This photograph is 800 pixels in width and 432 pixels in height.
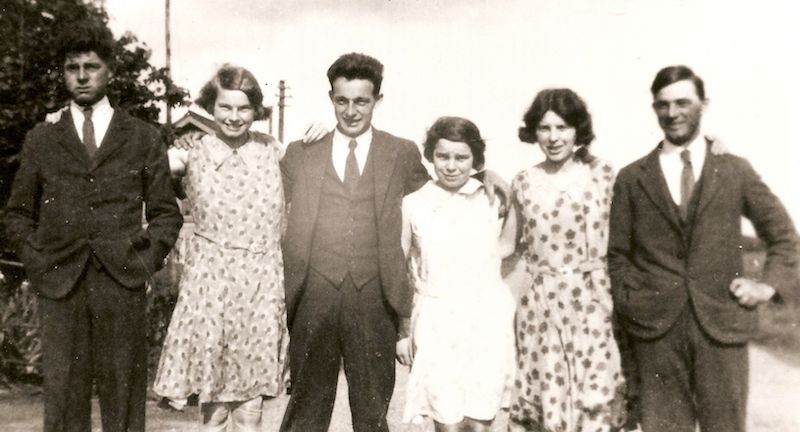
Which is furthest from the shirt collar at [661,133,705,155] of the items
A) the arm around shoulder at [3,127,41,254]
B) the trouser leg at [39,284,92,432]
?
the arm around shoulder at [3,127,41,254]

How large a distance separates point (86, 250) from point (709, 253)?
9.41ft

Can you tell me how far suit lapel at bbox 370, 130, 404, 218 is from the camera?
407cm

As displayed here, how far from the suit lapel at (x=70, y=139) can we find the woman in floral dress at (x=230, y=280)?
46cm

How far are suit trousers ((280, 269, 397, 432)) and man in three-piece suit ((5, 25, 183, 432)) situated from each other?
30.8 inches

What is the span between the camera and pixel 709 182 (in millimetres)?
3666

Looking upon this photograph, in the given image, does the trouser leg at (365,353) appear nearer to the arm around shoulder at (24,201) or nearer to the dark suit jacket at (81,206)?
the dark suit jacket at (81,206)

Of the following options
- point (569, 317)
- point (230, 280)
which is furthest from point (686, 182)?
point (230, 280)

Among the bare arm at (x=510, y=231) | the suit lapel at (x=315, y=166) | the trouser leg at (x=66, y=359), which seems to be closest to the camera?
the trouser leg at (x=66, y=359)

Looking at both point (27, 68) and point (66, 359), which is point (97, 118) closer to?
point (66, 359)

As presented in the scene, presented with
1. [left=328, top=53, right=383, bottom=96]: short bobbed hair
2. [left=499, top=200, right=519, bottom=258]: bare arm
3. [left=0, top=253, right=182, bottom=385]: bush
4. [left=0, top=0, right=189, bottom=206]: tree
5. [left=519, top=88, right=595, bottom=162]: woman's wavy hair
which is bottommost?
[left=0, top=253, right=182, bottom=385]: bush

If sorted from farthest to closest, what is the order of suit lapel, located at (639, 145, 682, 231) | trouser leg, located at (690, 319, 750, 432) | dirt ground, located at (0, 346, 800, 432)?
dirt ground, located at (0, 346, 800, 432) < suit lapel, located at (639, 145, 682, 231) < trouser leg, located at (690, 319, 750, 432)

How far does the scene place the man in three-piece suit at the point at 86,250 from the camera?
12.7 feet

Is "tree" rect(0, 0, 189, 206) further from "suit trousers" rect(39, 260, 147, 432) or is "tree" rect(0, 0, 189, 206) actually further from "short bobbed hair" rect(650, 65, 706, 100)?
"short bobbed hair" rect(650, 65, 706, 100)

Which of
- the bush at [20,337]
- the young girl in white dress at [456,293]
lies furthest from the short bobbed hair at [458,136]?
the bush at [20,337]
